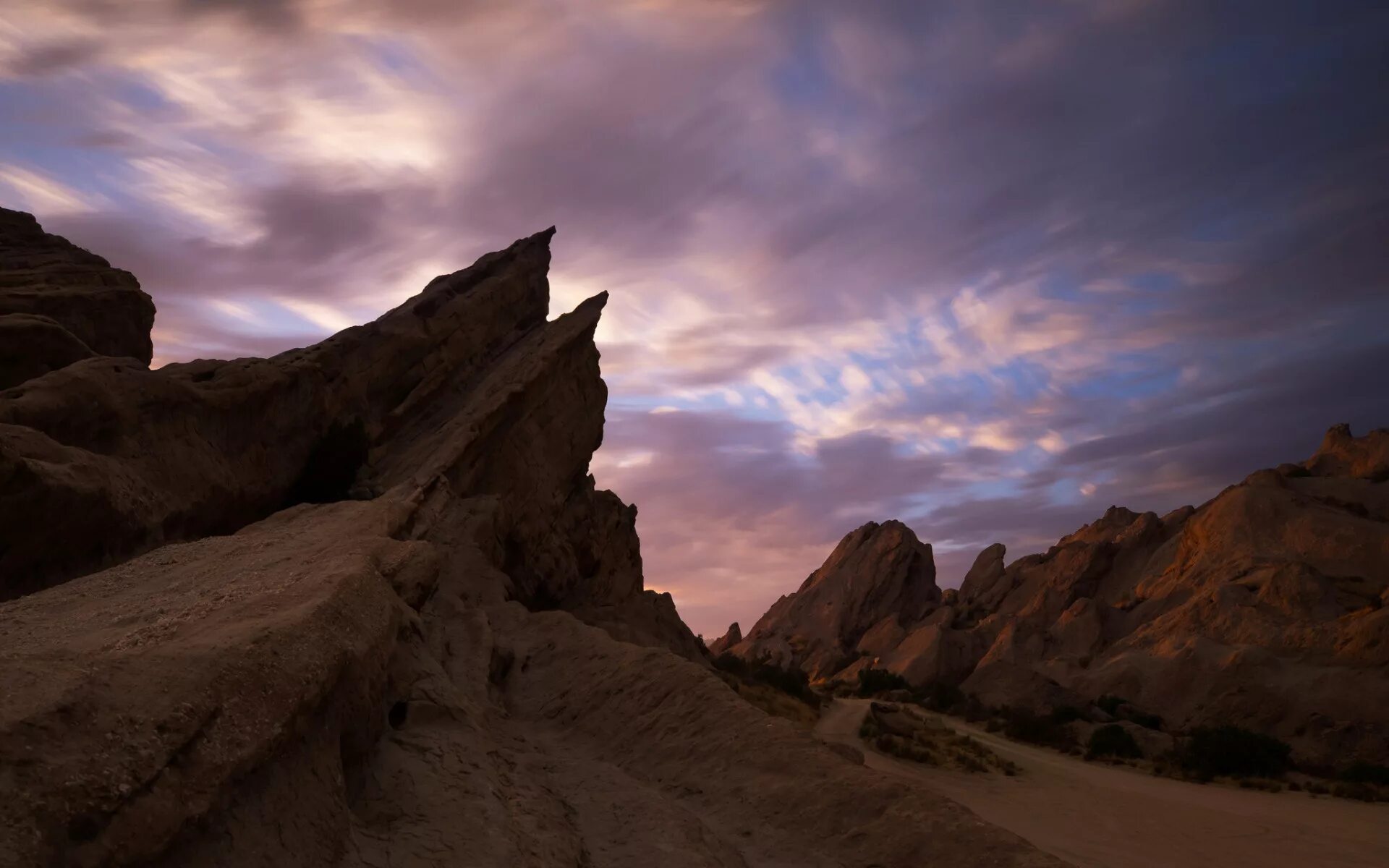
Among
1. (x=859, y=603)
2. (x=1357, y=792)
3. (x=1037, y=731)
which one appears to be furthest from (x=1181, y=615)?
(x=859, y=603)

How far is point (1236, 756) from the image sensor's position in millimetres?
25672

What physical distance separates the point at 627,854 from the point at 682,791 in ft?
7.93

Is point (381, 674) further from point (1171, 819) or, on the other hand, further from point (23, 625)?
point (1171, 819)

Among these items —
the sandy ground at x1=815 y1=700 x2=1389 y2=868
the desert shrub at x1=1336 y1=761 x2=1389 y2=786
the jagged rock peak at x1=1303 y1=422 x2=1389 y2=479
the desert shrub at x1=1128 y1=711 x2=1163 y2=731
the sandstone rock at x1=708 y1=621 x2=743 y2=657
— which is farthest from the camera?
the sandstone rock at x1=708 y1=621 x2=743 y2=657

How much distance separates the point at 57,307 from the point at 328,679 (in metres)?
22.5

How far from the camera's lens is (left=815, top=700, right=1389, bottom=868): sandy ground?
15047 mm

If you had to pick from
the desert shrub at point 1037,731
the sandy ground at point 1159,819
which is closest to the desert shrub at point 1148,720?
the desert shrub at point 1037,731

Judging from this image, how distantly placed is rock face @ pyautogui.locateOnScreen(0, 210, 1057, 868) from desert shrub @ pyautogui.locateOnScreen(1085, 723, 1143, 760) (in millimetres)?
19995

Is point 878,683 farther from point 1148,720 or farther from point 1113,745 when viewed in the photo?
point 1113,745

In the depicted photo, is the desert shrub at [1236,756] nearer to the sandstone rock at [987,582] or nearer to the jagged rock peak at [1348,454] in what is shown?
the jagged rock peak at [1348,454]

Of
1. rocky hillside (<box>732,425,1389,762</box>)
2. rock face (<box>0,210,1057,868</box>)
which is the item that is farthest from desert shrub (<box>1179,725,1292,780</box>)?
rock face (<box>0,210,1057,868</box>)

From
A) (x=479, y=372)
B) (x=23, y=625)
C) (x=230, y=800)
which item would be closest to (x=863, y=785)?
(x=230, y=800)

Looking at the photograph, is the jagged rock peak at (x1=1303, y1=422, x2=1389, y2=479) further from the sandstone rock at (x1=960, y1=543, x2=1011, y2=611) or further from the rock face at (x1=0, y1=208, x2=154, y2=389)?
the rock face at (x1=0, y1=208, x2=154, y2=389)

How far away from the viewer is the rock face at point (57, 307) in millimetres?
20359
